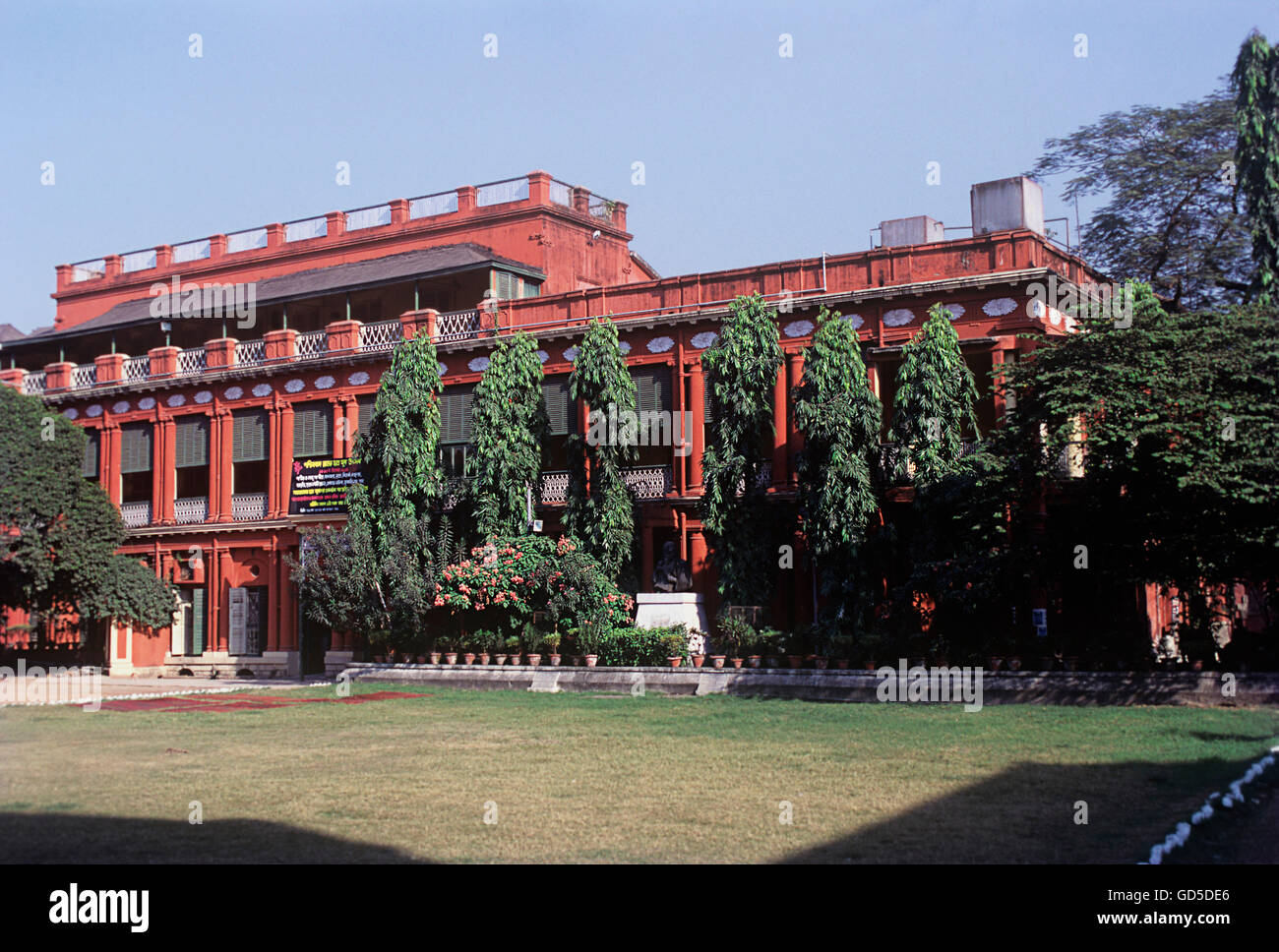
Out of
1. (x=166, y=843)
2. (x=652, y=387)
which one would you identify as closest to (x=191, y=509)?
(x=652, y=387)

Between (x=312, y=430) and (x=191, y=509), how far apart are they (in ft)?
16.6

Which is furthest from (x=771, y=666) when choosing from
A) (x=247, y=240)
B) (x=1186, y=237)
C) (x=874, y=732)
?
(x=247, y=240)

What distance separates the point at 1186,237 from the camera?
3319 cm

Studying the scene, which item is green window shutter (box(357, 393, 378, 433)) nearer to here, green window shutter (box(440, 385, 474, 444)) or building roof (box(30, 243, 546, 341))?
green window shutter (box(440, 385, 474, 444))

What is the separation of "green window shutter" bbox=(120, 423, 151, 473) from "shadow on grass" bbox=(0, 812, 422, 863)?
28.9 meters

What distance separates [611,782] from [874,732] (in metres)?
5.00

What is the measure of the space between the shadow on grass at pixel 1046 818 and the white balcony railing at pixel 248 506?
26232 mm

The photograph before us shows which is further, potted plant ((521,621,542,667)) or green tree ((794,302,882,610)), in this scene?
potted plant ((521,621,542,667))

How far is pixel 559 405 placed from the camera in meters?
29.5

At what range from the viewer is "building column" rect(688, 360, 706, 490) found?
28.2m

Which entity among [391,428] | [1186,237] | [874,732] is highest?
[1186,237]

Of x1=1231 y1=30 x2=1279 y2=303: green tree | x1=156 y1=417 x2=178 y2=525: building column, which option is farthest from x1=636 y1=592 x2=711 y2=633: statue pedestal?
x1=156 y1=417 x2=178 y2=525: building column
